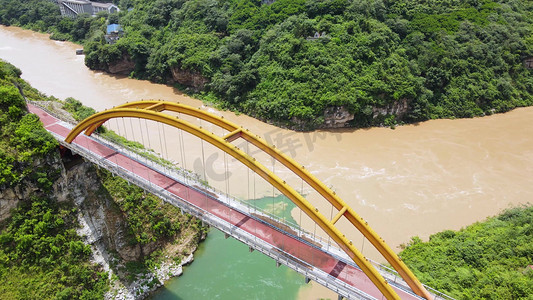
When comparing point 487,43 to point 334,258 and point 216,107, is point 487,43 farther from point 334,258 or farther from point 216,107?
point 334,258

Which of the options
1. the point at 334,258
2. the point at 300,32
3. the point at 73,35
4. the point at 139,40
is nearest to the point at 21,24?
the point at 73,35

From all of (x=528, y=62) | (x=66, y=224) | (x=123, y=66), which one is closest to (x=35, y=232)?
(x=66, y=224)

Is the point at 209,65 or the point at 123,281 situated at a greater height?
the point at 209,65

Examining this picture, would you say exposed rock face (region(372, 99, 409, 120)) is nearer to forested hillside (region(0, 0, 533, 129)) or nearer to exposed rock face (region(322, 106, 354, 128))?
forested hillside (region(0, 0, 533, 129))

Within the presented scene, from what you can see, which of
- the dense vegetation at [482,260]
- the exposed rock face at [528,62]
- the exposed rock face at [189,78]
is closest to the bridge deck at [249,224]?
the dense vegetation at [482,260]

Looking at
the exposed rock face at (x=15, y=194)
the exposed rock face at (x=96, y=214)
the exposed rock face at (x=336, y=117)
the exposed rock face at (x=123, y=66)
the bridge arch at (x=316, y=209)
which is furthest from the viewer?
the exposed rock face at (x=123, y=66)

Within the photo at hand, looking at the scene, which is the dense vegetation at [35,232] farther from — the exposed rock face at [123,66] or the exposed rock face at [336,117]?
the exposed rock face at [123,66]
